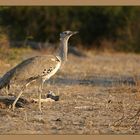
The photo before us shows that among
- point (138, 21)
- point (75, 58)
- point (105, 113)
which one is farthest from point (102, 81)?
point (138, 21)

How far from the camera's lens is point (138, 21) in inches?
1164

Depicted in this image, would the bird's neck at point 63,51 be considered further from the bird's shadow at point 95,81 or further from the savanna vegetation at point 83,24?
the savanna vegetation at point 83,24

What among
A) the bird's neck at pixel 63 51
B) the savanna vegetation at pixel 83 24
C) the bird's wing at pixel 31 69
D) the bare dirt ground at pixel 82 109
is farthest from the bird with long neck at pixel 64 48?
the savanna vegetation at pixel 83 24

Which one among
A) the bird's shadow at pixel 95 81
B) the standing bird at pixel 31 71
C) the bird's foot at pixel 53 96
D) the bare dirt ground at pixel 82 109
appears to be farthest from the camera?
the bird's shadow at pixel 95 81

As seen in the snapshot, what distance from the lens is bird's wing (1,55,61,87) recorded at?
10.5 meters

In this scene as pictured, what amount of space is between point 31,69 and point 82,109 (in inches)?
41.1

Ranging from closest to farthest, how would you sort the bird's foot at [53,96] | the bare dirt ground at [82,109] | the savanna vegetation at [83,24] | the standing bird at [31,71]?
the bare dirt ground at [82,109], the standing bird at [31,71], the bird's foot at [53,96], the savanna vegetation at [83,24]

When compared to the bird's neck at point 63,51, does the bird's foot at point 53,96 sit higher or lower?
lower

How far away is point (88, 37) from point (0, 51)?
12512 millimetres

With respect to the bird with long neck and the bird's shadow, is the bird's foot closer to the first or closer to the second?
the bird with long neck

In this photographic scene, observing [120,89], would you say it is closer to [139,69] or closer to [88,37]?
[139,69]

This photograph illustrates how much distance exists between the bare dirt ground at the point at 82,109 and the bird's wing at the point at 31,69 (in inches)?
19.2

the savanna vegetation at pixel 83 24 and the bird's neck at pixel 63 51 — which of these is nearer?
the bird's neck at pixel 63 51

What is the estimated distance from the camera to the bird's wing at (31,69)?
10.5 metres
